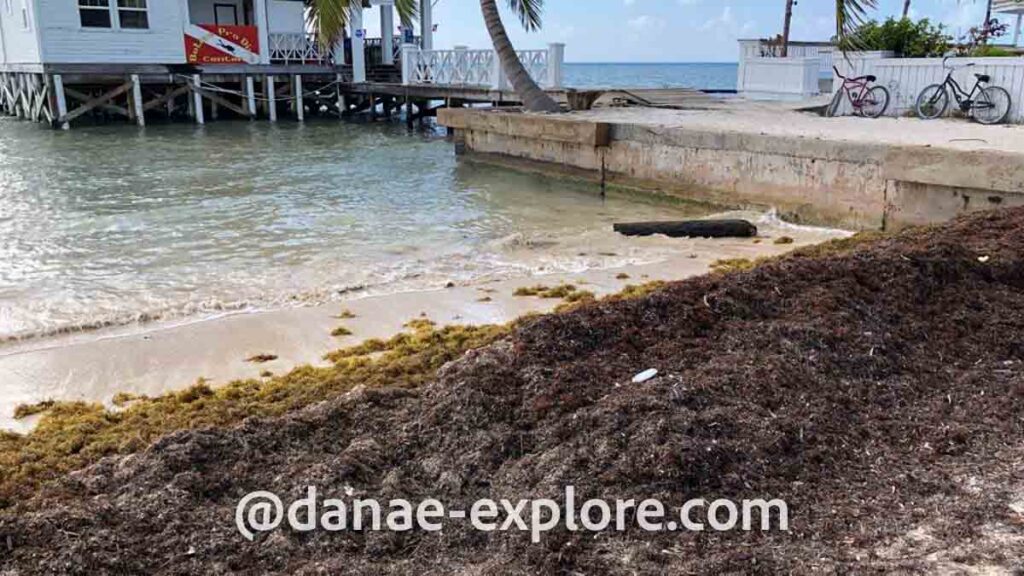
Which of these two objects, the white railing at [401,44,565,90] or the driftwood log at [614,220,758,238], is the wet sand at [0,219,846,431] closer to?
the driftwood log at [614,220,758,238]

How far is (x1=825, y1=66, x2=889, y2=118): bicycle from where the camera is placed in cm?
1500

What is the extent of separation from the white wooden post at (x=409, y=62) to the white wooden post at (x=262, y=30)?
4670 mm

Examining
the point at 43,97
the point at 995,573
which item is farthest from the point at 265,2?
the point at 995,573

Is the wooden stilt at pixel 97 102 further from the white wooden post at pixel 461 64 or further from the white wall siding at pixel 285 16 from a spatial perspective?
the white wooden post at pixel 461 64

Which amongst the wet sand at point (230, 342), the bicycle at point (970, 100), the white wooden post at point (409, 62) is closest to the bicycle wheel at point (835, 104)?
the bicycle at point (970, 100)

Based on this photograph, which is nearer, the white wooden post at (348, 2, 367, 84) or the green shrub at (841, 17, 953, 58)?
the green shrub at (841, 17, 953, 58)

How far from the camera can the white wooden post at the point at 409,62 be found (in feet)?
88.2

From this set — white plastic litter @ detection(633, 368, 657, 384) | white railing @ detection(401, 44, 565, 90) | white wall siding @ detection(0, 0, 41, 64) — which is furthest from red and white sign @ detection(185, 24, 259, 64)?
white plastic litter @ detection(633, 368, 657, 384)

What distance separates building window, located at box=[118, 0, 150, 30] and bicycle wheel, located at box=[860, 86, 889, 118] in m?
21.1

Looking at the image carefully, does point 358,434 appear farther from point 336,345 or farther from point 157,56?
point 157,56

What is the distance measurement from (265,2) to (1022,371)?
27.8m

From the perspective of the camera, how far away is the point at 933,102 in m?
14.2

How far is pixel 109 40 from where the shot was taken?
25188mm

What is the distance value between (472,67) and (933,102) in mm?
13461
